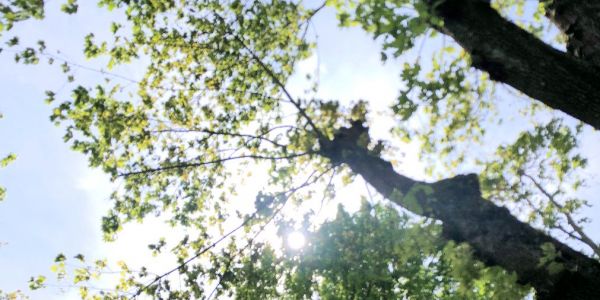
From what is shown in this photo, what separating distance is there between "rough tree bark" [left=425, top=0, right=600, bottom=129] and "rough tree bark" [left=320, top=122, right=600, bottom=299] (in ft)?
4.13

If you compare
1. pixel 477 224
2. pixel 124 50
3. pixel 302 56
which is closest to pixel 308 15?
pixel 302 56

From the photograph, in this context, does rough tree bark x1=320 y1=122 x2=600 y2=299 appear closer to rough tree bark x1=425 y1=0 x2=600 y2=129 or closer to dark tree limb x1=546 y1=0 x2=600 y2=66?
rough tree bark x1=425 y1=0 x2=600 y2=129

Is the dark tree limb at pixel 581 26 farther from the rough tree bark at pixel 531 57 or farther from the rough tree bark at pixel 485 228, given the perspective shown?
the rough tree bark at pixel 485 228

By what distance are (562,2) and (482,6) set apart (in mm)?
1063

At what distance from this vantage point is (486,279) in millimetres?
3754

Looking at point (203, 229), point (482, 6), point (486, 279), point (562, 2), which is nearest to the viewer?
point (486, 279)

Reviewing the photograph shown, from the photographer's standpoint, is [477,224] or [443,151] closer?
[477,224]

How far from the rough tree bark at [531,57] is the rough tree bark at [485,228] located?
1.26 metres

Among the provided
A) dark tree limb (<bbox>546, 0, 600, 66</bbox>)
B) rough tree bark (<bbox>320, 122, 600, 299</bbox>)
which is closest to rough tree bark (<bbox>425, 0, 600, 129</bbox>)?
dark tree limb (<bbox>546, 0, 600, 66</bbox>)

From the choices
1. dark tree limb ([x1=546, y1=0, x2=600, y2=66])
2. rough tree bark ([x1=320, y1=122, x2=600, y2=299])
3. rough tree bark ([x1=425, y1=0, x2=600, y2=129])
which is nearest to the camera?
Answer: rough tree bark ([x1=320, y1=122, x2=600, y2=299])

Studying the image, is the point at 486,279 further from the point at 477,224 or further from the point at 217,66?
the point at 217,66

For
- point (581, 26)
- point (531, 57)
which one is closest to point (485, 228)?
point (531, 57)

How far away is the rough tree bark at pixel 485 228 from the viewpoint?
148 inches

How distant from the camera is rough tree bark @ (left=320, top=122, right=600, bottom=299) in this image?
12.3 feet
